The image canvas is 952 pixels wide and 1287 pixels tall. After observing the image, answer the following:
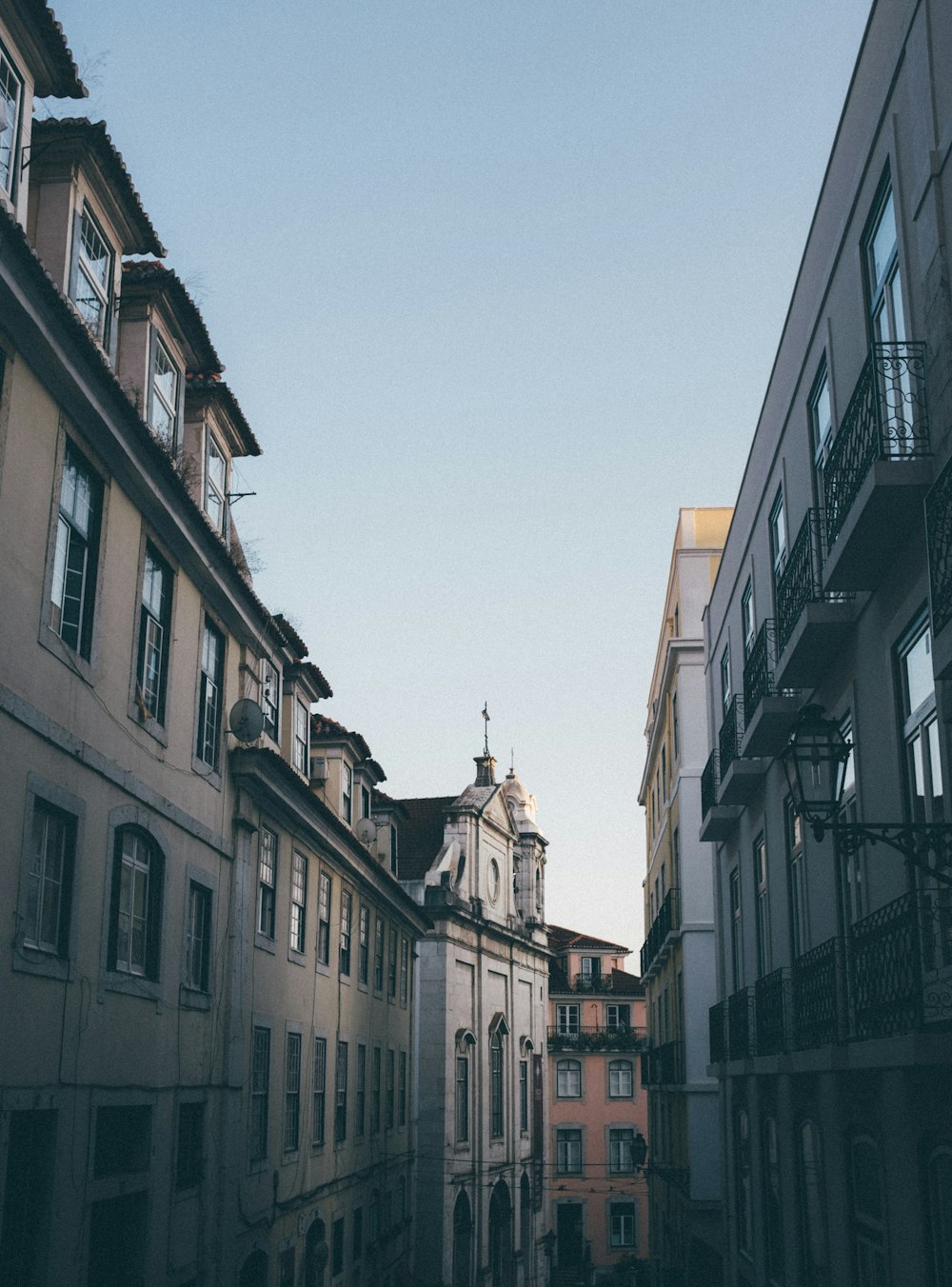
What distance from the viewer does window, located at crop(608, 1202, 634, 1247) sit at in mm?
60625

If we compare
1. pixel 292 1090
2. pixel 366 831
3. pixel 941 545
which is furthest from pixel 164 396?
pixel 366 831

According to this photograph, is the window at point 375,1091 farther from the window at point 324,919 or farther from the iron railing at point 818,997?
the iron railing at point 818,997

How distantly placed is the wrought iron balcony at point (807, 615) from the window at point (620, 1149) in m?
50.7

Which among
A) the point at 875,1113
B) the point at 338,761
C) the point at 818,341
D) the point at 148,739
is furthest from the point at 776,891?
the point at 338,761

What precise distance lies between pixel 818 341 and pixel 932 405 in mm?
4823

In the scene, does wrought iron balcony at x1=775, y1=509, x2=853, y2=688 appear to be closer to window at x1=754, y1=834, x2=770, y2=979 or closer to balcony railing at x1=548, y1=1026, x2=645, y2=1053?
window at x1=754, y1=834, x2=770, y2=979

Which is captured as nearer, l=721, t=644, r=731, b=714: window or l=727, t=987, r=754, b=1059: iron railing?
l=727, t=987, r=754, b=1059: iron railing

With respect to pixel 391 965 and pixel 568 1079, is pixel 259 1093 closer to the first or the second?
pixel 391 965

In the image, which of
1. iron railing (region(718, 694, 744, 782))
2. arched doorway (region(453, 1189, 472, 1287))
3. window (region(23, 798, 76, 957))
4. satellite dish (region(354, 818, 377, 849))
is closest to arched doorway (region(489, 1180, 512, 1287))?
arched doorway (region(453, 1189, 472, 1287))

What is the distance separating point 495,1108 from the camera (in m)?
47.2

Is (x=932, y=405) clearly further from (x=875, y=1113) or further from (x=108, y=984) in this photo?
(x=108, y=984)

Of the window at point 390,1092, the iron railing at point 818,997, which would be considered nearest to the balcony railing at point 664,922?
the window at point 390,1092

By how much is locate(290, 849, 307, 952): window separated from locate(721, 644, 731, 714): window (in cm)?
740

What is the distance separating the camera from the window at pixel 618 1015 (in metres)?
64.2
